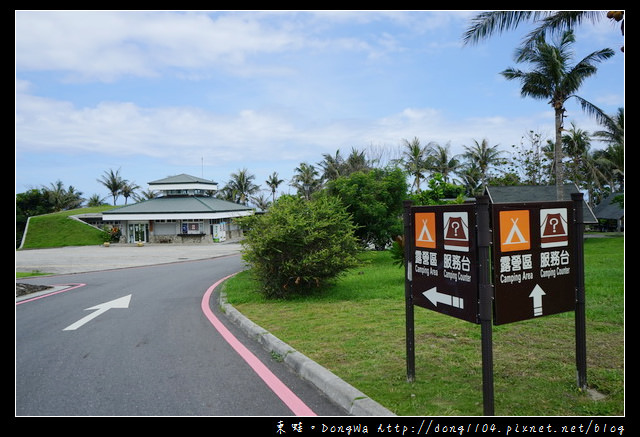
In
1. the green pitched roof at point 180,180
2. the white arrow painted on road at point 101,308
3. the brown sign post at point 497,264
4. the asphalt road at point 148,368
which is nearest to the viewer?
the brown sign post at point 497,264

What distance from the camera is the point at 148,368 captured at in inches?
209

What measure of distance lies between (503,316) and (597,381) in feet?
4.95

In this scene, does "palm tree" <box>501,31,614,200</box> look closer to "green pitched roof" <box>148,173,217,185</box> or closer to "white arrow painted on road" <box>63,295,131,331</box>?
"white arrow painted on road" <box>63,295,131,331</box>

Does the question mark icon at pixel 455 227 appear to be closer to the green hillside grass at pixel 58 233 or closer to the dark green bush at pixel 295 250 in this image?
the dark green bush at pixel 295 250

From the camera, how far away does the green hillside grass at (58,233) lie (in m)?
44.8

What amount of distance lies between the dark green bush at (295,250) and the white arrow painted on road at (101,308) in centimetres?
324

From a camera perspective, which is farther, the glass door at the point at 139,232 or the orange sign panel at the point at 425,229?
the glass door at the point at 139,232

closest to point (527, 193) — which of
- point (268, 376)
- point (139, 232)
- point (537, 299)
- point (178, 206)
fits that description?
point (537, 299)

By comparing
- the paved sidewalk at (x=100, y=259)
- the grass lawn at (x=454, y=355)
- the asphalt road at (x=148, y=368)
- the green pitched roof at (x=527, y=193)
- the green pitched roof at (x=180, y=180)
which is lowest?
the paved sidewalk at (x=100, y=259)

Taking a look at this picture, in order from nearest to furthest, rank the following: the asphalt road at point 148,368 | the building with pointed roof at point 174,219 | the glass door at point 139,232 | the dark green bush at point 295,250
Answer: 1. the asphalt road at point 148,368
2. the dark green bush at point 295,250
3. the building with pointed roof at point 174,219
4. the glass door at point 139,232

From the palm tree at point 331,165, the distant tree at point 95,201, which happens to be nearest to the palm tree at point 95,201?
the distant tree at point 95,201

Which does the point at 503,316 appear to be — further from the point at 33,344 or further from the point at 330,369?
the point at 33,344

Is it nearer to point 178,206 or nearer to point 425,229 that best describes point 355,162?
point 178,206

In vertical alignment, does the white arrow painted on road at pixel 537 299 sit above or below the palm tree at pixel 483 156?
below
